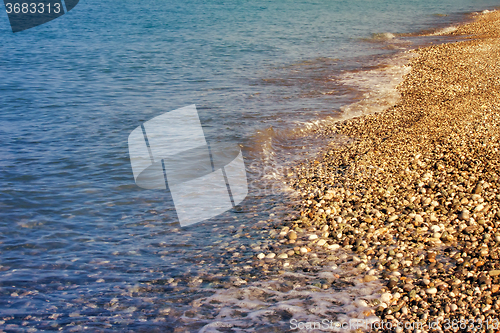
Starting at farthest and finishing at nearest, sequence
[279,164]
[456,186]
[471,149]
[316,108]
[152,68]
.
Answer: [152,68], [316,108], [279,164], [471,149], [456,186]

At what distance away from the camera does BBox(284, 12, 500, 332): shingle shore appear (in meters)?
4.78

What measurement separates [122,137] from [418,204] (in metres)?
8.12

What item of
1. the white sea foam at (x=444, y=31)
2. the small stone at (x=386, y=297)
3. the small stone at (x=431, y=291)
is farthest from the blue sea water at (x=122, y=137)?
the white sea foam at (x=444, y=31)

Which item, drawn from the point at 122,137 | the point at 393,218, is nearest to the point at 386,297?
the point at 393,218

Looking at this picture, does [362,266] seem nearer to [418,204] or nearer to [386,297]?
[386,297]

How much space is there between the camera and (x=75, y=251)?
639 centimetres

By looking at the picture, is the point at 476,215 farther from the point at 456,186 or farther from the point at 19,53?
the point at 19,53

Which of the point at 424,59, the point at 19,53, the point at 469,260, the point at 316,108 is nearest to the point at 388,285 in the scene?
the point at 469,260

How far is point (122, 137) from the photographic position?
1155 cm

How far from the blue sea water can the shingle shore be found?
1.20m

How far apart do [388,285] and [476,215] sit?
2.23 meters

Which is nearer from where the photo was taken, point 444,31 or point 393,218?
point 393,218

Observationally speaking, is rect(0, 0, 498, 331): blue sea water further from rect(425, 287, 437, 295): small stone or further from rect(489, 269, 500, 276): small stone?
rect(489, 269, 500, 276): small stone

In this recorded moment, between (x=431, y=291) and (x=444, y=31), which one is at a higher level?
(x=444, y=31)
